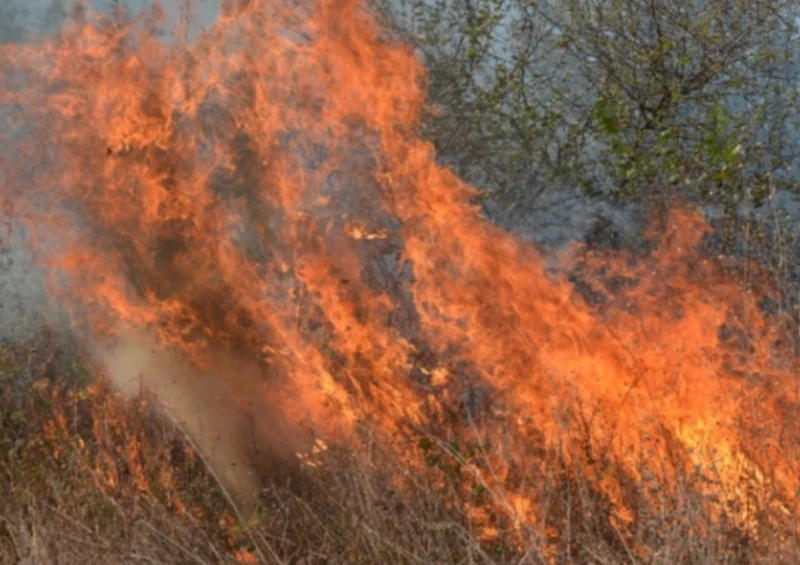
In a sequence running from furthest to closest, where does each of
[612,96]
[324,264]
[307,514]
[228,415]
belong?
[612,96], [324,264], [228,415], [307,514]

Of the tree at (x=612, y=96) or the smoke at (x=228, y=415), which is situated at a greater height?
the tree at (x=612, y=96)

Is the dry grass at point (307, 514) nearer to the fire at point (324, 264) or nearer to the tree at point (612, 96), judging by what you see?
the fire at point (324, 264)

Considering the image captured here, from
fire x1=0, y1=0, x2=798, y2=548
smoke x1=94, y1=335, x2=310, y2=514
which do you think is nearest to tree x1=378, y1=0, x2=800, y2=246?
fire x1=0, y1=0, x2=798, y2=548

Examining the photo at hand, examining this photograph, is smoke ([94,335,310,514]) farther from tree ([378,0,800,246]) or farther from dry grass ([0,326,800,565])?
tree ([378,0,800,246])

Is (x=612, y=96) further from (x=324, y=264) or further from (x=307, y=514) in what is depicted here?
(x=307, y=514)

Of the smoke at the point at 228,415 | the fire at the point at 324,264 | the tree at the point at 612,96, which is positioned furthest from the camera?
the tree at the point at 612,96

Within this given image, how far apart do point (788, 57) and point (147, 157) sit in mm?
5493

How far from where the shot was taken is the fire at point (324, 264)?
734 cm

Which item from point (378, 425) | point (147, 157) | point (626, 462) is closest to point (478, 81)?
point (147, 157)

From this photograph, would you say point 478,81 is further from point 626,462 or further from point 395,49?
point 626,462

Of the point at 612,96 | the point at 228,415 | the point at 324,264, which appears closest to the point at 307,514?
the point at 228,415

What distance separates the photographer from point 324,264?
8.70m

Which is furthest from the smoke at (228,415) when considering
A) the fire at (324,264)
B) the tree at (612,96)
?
the tree at (612,96)

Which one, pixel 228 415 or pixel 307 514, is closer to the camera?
pixel 307 514
